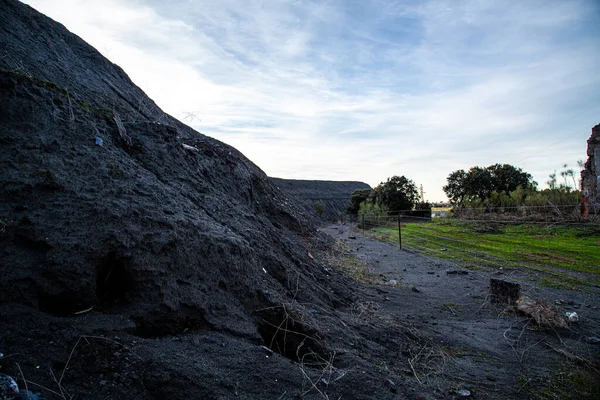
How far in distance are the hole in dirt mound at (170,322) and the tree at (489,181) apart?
2576cm

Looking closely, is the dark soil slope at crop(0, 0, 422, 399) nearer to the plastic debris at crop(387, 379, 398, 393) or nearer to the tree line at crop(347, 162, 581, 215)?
the plastic debris at crop(387, 379, 398, 393)

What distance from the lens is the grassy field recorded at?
800cm

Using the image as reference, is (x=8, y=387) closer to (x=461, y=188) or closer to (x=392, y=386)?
(x=392, y=386)

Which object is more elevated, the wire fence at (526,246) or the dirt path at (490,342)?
the wire fence at (526,246)

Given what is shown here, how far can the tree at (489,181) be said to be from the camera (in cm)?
2655

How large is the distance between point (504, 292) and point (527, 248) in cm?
600

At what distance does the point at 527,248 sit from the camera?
1096 centimetres

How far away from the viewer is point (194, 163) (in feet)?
20.2

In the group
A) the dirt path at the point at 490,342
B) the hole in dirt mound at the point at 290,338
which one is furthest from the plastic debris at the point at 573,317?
the hole in dirt mound at the point at 290,338

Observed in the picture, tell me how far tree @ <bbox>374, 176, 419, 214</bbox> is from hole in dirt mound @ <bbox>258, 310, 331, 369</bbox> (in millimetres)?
25757

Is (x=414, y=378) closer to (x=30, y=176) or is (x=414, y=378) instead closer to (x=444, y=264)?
(x=30, y=176)

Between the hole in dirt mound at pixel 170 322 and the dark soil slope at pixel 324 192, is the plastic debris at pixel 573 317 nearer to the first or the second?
the hole in dirt mound at pixel 170 322

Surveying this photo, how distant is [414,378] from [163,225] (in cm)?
286

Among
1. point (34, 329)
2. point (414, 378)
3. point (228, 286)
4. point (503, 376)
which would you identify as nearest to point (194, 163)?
point (228, 286)
